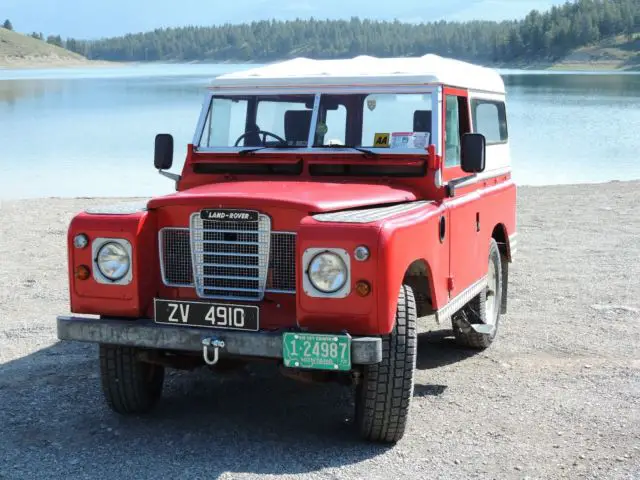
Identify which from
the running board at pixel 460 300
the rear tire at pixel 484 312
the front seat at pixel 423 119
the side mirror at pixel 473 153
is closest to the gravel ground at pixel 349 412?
the rear tire at pixel 484 312

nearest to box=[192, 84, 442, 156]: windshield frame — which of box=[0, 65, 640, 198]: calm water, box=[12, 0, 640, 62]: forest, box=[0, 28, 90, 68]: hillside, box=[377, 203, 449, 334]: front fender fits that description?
box=[377, 203, 449, 334]: front fender

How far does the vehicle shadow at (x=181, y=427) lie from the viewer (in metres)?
5.61

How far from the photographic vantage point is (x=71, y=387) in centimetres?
710

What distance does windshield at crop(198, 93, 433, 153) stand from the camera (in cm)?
691

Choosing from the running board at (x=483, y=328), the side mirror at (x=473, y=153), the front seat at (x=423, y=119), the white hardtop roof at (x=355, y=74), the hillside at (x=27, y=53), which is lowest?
the running board at (x=483, y=328)

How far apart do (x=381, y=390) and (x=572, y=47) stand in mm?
147234

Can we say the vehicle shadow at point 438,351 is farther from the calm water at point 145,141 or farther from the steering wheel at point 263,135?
the calm water at point 145,141

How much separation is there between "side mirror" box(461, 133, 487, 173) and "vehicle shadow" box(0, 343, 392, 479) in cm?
177

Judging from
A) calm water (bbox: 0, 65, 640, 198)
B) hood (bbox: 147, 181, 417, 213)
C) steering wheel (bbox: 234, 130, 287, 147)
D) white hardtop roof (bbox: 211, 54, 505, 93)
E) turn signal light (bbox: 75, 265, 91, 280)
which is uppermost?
white hardtop roof (bbox: 211, 54, 505, 93)

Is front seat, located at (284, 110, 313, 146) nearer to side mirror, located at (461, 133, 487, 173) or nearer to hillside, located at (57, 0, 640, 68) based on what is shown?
side mirror, located at (461, 133, 487, 173)

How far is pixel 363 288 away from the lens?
532cm

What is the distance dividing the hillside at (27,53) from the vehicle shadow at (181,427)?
168 meters

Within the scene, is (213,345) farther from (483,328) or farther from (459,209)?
(483,328)

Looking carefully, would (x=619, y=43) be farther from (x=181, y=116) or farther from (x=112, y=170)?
(x=112, y=170)
